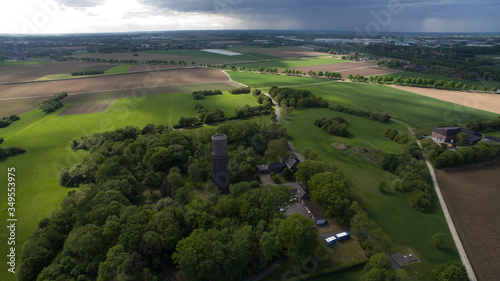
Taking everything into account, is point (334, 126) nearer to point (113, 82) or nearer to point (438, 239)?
point (438, 239)

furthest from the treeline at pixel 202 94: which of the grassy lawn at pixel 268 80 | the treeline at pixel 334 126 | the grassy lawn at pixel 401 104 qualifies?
the treeline at pixel 334 126

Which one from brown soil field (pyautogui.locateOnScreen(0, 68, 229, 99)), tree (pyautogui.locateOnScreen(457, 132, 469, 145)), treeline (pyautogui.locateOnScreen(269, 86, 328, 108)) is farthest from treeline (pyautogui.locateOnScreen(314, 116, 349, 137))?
brown soil field (pyautogui.locateOnScreen(0, 68, 229, 99))

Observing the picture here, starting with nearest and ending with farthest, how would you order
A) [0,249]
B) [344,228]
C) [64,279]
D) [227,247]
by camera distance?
[64,279] → [227,247] → [0,249] → [344,228]

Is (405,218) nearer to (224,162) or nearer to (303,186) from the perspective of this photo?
(303,186)

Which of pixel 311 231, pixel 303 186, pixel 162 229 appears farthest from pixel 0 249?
pixel 303 186

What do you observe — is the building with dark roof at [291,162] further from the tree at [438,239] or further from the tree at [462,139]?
the tree at [462,139]

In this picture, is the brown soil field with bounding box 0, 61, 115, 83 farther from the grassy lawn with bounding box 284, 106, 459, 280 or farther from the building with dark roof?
the grassy lawn with bounding box 284, 106, 459, 280
